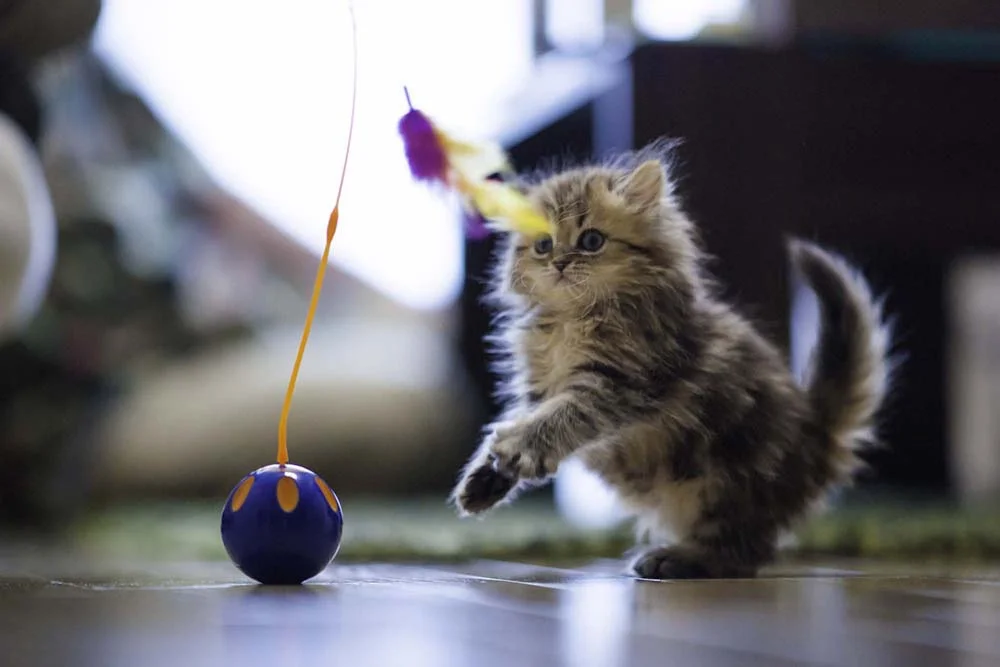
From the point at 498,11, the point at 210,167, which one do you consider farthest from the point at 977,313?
the point at 210,167

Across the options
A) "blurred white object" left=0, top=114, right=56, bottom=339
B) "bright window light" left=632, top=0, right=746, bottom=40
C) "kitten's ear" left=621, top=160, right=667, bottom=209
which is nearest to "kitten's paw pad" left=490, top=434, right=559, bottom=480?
"kitten's ear" left=621, top=160, right=667, bottom=209

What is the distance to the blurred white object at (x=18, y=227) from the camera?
206cm

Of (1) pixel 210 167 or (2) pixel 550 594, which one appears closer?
(2) pixel 550 594

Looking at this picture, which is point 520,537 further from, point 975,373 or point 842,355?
point 975,373

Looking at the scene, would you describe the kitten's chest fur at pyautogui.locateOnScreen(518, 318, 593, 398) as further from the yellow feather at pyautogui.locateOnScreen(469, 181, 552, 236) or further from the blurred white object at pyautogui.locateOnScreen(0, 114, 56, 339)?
the blurred white object at pyautogui.locateOnScreen(0, 114, 56, 339)

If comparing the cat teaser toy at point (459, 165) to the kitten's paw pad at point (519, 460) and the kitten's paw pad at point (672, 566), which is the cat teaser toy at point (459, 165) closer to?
the kitten's paw pad at point (519, 460)

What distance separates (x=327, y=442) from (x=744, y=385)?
2453mm

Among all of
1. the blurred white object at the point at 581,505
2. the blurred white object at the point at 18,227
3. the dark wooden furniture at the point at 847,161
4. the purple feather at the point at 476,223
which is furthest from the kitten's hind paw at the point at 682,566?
the blurred white object at the point at 18,227

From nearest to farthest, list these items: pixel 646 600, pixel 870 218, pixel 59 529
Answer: pixel 646 600 < pixel 59 529 < pixel 870 218

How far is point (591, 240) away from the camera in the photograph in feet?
4.68

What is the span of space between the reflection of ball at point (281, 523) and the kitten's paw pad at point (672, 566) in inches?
15.1

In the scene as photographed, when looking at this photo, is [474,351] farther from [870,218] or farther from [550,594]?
[550,594]

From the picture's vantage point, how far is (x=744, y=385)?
144 centimetres

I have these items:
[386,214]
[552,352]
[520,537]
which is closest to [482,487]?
[552,352]
